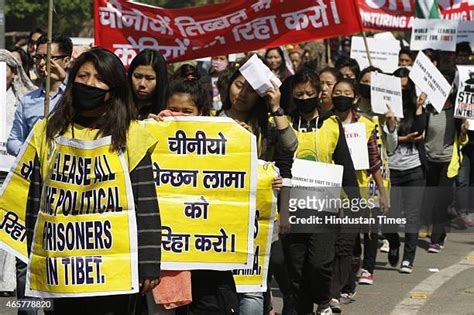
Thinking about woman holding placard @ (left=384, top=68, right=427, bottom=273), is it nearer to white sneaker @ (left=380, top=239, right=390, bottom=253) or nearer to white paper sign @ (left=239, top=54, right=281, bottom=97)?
white sneaker @ (left=380, top=239, right=390, bottom=253)

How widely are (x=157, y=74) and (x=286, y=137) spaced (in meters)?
0.94

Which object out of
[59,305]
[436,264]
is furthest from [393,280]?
[59,305]

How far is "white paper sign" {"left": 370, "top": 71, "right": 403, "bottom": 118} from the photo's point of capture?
11102 millimetres

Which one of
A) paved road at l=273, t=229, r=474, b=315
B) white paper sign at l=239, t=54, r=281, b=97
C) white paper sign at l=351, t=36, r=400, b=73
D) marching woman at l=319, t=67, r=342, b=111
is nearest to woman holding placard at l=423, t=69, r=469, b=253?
paved road at l=273, t=229, r=474, b=315

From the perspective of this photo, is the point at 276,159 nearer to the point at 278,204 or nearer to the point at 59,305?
the point at 278,204

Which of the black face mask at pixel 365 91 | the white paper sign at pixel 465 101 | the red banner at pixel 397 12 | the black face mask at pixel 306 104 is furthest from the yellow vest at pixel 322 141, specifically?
the red banner at pixel 397 12

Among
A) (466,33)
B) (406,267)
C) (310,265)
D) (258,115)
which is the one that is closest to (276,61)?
(466,33)

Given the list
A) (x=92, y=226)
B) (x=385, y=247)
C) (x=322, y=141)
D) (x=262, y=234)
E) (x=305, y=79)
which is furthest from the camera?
(x=385, y=247)

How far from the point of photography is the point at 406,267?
1134 centimetres

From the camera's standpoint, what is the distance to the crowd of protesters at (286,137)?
520cm

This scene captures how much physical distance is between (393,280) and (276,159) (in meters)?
4.07

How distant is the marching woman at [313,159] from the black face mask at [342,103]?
108 centimetres

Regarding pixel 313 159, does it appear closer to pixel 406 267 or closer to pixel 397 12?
pixel 406 267

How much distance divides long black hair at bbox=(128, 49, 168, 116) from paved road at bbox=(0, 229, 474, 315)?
3019 millimetres
